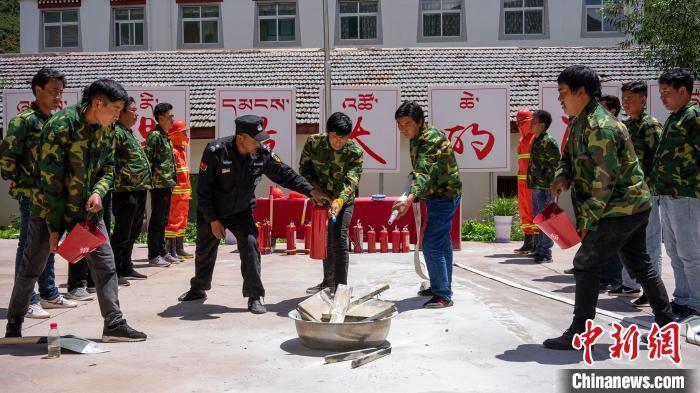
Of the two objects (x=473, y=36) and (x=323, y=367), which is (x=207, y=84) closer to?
(x=473, y=36)

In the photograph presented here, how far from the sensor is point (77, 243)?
5.32 m

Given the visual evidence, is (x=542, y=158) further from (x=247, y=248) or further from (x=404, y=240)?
(x=247, y=248)

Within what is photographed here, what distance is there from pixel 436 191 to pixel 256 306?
193 centimetres

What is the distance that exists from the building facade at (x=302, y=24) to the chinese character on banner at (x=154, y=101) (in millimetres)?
11097

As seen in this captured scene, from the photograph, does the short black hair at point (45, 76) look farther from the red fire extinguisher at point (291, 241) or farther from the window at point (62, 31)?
the window at point (62, 31)

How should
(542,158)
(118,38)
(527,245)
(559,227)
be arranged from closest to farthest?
(559,227) → (542,158) → (527,245) → (118,38)

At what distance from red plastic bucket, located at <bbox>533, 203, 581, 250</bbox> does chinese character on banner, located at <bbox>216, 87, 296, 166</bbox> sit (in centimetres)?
752

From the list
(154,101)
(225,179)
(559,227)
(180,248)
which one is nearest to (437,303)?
(559,227)

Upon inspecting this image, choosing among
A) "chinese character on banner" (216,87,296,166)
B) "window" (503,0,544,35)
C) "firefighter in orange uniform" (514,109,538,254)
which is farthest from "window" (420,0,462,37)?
"firefighter in orange uniform" (514,109,538,254)

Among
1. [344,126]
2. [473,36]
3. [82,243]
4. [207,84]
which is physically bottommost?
[82,243]

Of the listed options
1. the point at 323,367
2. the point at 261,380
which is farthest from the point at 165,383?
the point at 323,367

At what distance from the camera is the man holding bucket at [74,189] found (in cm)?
539

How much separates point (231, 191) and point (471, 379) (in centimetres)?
305

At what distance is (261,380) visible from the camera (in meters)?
4.70
